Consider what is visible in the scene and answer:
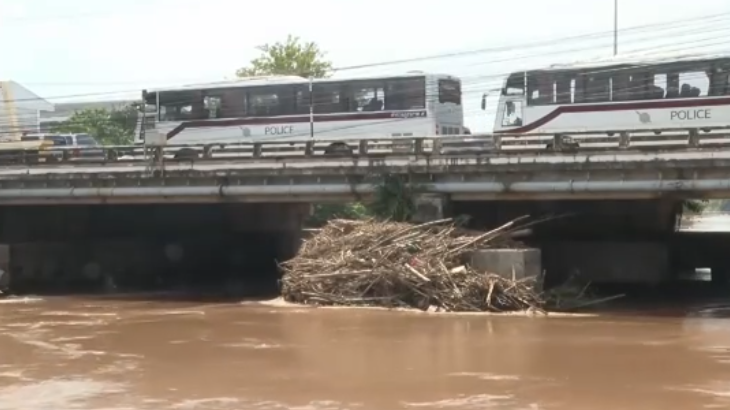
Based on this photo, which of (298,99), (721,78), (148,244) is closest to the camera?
(721,78)

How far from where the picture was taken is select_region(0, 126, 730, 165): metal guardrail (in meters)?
23.7

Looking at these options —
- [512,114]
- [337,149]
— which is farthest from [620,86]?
[337,149]

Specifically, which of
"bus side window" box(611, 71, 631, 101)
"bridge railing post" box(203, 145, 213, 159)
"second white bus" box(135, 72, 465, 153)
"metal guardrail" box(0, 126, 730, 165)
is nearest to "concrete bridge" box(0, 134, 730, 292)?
"metal guardrail" box(0, 126, 730, 165)

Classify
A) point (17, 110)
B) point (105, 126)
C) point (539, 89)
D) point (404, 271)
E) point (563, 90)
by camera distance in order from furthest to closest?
point (105, 126)
point (17, 110)
point (539, 89)
point (563, 90)
point (404, 271)

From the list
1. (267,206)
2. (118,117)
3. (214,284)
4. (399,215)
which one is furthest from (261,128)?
(118,117)

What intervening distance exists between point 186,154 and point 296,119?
14.2ft

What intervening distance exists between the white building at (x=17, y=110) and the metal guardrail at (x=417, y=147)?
46.1 ft

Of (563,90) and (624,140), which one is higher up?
(563,90)

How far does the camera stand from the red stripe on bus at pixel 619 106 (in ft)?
91.9

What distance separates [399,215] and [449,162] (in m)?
1.76

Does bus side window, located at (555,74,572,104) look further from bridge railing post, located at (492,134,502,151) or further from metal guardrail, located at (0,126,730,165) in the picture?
bridge railing post, located at (492,134,502,151)

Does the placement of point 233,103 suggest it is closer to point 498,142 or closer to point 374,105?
point 374,105

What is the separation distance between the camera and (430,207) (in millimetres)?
25328

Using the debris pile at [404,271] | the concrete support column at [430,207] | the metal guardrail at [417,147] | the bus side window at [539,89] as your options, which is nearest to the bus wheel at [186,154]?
the metal guardrail at [417,147]
